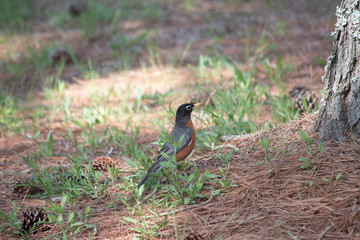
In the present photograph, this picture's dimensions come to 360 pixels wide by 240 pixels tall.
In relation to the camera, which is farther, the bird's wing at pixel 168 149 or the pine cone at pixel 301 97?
the pine cone at pixel 301 97

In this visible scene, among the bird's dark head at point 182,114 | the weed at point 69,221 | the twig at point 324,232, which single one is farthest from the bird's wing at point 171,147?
the twig at point 324,232

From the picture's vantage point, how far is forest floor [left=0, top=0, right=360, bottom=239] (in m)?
2.63

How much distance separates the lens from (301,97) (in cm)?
450

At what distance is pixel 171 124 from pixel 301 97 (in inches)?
67.7

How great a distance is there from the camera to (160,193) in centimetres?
303

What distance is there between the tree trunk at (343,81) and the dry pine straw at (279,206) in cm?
15

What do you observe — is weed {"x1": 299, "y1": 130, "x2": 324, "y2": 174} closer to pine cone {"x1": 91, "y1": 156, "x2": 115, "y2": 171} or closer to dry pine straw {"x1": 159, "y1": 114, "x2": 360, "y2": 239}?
dry pine straw {"x1": 159, "y1": 114, "x2": 360, "y2": 239}

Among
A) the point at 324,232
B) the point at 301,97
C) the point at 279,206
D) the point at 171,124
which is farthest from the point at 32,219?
the point at 301,97

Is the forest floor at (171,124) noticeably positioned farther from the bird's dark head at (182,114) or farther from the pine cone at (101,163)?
the bird's dark head at (182,114)

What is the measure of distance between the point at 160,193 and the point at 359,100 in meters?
1.78

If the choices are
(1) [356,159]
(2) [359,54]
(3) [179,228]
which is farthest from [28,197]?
(2) [359,54]

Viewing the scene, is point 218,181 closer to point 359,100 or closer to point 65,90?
point 359,100

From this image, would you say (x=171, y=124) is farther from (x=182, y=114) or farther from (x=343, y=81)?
(x=343, y=81)

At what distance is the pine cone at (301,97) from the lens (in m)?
4.38
